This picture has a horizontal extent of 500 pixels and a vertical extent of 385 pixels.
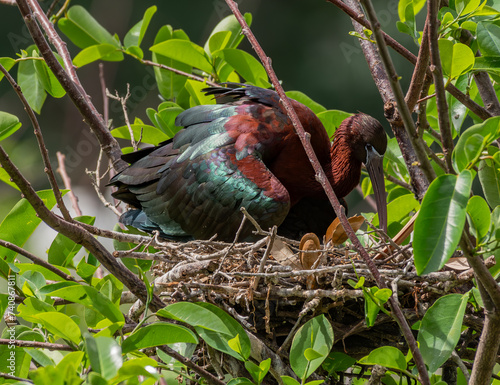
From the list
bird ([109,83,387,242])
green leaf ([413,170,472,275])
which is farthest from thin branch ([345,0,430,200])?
green leaf ([413,170,472,275])

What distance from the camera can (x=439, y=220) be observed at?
1292mm

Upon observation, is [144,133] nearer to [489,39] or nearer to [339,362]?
[339,362]

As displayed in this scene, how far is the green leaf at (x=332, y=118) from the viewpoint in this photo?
327 centimetres

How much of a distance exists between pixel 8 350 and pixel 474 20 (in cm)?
186

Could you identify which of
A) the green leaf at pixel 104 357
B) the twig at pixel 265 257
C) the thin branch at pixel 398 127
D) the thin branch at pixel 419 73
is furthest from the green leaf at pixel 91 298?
the thin branch at pixel 398 127

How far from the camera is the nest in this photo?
2.11m

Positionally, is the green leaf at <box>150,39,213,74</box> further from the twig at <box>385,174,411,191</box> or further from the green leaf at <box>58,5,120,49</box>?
the twig at <box>385,174,411,191</box>

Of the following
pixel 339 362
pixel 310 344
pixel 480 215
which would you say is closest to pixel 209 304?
pixel 310 344

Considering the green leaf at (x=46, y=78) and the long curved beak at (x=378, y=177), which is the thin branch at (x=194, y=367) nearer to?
the long curved beak at (x=378, y=177)

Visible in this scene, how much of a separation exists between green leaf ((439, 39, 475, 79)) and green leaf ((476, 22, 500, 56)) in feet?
0.51

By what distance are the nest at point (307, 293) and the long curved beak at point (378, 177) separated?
496 mm

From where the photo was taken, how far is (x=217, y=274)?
7.36 feet

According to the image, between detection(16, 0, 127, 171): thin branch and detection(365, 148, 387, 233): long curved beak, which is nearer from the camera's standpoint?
detection(16, 0, 127, 171): thin branch

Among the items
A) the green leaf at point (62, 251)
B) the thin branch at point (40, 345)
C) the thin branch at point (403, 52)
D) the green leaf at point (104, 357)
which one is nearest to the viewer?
the green leaf at point (104, 357)
